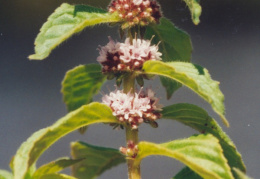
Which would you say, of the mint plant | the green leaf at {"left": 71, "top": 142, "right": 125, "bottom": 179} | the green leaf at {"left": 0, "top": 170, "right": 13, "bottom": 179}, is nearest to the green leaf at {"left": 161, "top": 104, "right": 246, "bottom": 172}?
the mint plant

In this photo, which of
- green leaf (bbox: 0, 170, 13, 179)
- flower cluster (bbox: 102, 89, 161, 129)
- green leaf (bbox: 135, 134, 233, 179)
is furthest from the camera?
green leaf (bbox: 0, 170, 13, 179)

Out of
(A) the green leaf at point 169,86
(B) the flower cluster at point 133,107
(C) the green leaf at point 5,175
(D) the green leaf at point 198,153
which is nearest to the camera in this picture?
(D) the green leaf at point 198,153

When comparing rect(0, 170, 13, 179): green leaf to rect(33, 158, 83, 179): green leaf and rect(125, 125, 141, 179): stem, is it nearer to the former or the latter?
rect(33, 158, 83, 179): green leaf

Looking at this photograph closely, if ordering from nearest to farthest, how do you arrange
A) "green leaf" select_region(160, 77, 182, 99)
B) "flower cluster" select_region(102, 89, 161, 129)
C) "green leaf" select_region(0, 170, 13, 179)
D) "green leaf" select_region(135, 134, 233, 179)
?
"green leaf" select_region(135, 134, 233, 179) < "flower cluster" select_region(102, 89, 161, 129) < "green leaf" select_region(0, 170, 13, 179) < "green leaf" select_region(160, 77, 182, 99)

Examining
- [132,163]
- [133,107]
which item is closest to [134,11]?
[133,107]

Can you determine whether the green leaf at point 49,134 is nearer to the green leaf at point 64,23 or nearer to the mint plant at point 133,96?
the mint plant at point 133,96

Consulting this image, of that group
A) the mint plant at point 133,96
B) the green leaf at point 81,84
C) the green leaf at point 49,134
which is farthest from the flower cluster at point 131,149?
the green leaf at point 81,84

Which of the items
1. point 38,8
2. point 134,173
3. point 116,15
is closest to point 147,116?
point 134,173
